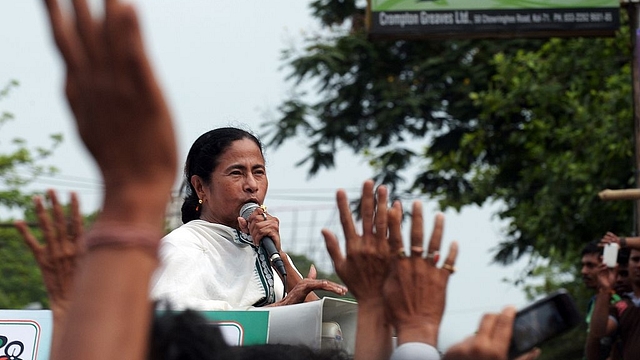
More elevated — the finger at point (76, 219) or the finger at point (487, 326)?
the finger at point (76, 219)

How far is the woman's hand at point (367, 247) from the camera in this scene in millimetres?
2178

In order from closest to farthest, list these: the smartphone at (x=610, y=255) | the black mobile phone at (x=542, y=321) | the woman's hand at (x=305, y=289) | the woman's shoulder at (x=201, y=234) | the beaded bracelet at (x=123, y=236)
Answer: the beaded bracelet at (x=123, y=236) < the black mobile phone at (x=542, y=321) < the woman's hand at (x=305, y=289) < the woman's shoulder at (x=201, y=234) < the smartphone at (x=610, y=255)

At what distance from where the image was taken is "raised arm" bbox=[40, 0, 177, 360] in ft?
4.42

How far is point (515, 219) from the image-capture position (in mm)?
12539

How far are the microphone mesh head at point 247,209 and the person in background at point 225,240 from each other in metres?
0.02

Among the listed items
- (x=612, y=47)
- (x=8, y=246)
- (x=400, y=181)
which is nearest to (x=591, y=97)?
(x=612, y=47)

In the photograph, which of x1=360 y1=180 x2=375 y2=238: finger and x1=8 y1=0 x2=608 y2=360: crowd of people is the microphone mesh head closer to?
x1=8 y1=0 x2=608 y2=360: crowd of people

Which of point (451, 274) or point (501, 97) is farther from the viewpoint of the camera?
point (501, 97)

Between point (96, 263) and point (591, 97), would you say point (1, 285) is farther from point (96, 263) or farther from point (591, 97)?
point (96, 263)

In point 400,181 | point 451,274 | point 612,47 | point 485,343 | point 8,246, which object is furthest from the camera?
point 8,246

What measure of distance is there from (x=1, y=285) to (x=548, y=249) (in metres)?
10.2

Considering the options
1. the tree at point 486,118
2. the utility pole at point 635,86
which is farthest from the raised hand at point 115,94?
the tree at point 486,118

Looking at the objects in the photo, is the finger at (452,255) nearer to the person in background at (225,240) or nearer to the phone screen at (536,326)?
the phone screen at (536,326)

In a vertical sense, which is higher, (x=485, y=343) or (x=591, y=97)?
(x=591, y=97)
